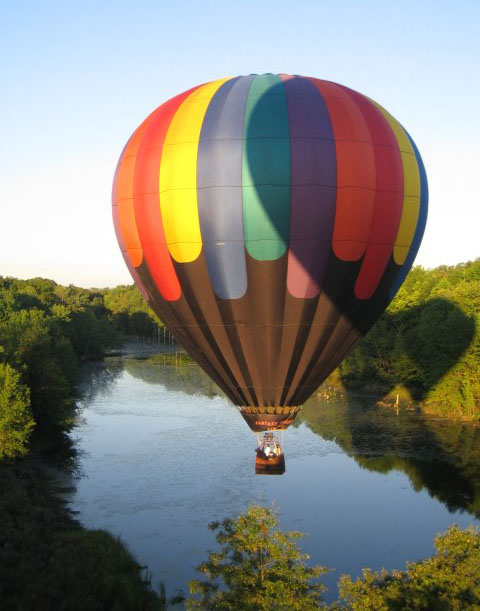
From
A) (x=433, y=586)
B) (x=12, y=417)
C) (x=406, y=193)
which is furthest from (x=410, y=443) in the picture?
(x=406, y=193)

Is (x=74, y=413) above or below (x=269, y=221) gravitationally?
below


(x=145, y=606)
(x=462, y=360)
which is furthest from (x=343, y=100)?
(x=462, y=360)

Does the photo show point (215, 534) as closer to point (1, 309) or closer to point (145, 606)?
point (145, 606)

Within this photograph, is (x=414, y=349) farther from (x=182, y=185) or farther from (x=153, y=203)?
(x=182, y=185)

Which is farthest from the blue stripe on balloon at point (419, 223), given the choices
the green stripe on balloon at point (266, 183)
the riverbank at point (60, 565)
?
the riverbank at point (60, 565)

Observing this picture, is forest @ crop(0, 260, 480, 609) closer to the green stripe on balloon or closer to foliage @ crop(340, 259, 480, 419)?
foliage @ crop(340, 259, 480, 419)
